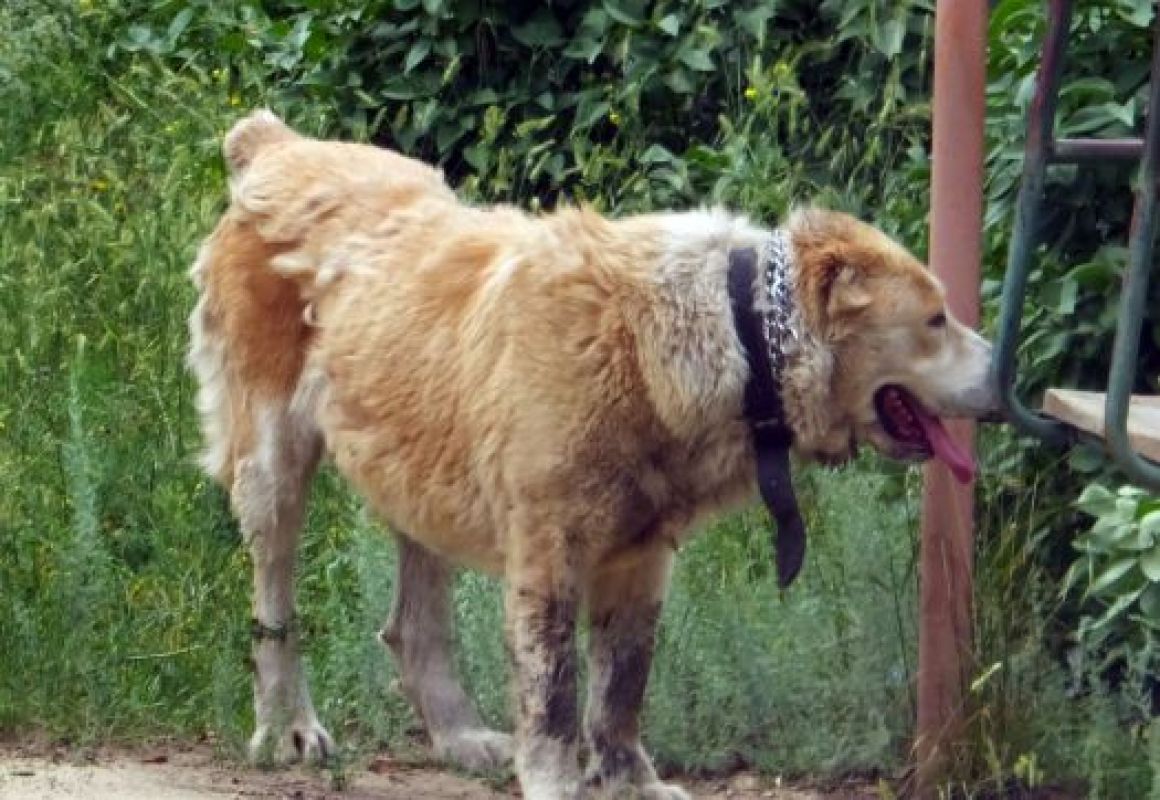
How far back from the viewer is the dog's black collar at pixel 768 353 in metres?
5.03

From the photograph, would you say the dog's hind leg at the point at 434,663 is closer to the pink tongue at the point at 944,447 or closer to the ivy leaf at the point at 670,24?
the pink tongue at the point at 944,447

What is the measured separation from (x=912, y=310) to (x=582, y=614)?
1.27m

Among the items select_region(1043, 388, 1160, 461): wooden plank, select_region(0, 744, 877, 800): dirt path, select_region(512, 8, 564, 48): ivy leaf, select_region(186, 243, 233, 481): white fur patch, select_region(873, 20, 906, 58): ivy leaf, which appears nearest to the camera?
select_region(1043, 388, 1160, 461): wooden plank

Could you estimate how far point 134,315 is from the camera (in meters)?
8.05

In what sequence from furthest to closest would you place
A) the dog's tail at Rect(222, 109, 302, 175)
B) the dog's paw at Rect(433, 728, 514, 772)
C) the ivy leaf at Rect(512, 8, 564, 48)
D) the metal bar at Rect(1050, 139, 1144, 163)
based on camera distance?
the ivy leaf at Rect(512, 8, 564, 48)
the dog's tail at Rect(222, 109, 302, 175)
the dog's paw at Rect(433, 728, 514, 772)
the metal bar at Rect(1050, 139, 1144, 163)

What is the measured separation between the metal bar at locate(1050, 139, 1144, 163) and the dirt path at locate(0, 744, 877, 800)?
2302 mm

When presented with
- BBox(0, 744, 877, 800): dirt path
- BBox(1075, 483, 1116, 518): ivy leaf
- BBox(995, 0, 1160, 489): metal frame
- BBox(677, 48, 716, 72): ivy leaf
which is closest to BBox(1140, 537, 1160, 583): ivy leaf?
BBox(1075, 483, 1116, 518): ivy leaf

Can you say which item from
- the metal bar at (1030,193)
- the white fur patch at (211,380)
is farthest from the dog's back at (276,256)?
the metal bar at (1030,193)

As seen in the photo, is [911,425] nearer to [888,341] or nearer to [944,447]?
[944,447]

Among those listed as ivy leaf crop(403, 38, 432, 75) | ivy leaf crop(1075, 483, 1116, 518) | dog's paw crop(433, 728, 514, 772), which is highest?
ivy leaf crop(403, 38, 432, 75)

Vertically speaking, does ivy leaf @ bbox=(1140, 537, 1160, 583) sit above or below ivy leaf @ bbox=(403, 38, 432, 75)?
below

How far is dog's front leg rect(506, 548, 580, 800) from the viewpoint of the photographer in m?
5.20

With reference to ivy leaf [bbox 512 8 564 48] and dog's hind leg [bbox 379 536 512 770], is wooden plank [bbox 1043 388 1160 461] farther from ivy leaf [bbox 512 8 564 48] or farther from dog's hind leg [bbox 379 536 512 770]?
ivy leaf [bbox 512 8 564 48]

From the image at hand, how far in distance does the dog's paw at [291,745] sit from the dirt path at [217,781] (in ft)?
0.13
